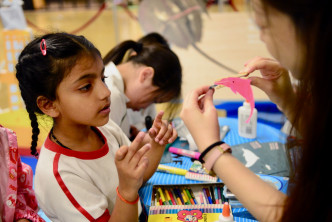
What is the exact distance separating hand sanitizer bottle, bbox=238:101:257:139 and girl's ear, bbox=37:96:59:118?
Answer: 764 mm

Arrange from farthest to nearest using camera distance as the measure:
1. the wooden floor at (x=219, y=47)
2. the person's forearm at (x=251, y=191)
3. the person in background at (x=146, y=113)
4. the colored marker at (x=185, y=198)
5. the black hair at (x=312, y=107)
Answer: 1. the wooden floor at (x=219, y=47)
2. the person in background at (x=146, y=113)
3. the colored marker at (x=185, y=198)
4. the person's forearm at (x=251, y=191)
5. the black hair at (x=312, y=107)

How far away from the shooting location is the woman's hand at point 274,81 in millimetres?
930

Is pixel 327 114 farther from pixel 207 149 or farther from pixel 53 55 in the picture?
pixel 53 55

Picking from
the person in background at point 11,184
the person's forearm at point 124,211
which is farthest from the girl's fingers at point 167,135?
the person in background at point 11,184

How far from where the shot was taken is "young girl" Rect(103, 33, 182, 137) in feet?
4.59

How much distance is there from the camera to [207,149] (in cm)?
72

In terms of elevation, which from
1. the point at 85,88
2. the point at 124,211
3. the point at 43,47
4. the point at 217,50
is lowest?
the point at 217,50

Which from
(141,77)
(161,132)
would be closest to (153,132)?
(161,132)

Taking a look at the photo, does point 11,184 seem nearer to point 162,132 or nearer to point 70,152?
point 70,152

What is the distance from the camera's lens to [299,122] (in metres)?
0.66

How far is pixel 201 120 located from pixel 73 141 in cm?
40

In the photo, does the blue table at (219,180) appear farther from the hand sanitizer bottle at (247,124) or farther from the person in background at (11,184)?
the person in background at (11,184)

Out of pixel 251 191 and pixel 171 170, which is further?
pixel 171 170

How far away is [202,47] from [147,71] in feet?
7.78
